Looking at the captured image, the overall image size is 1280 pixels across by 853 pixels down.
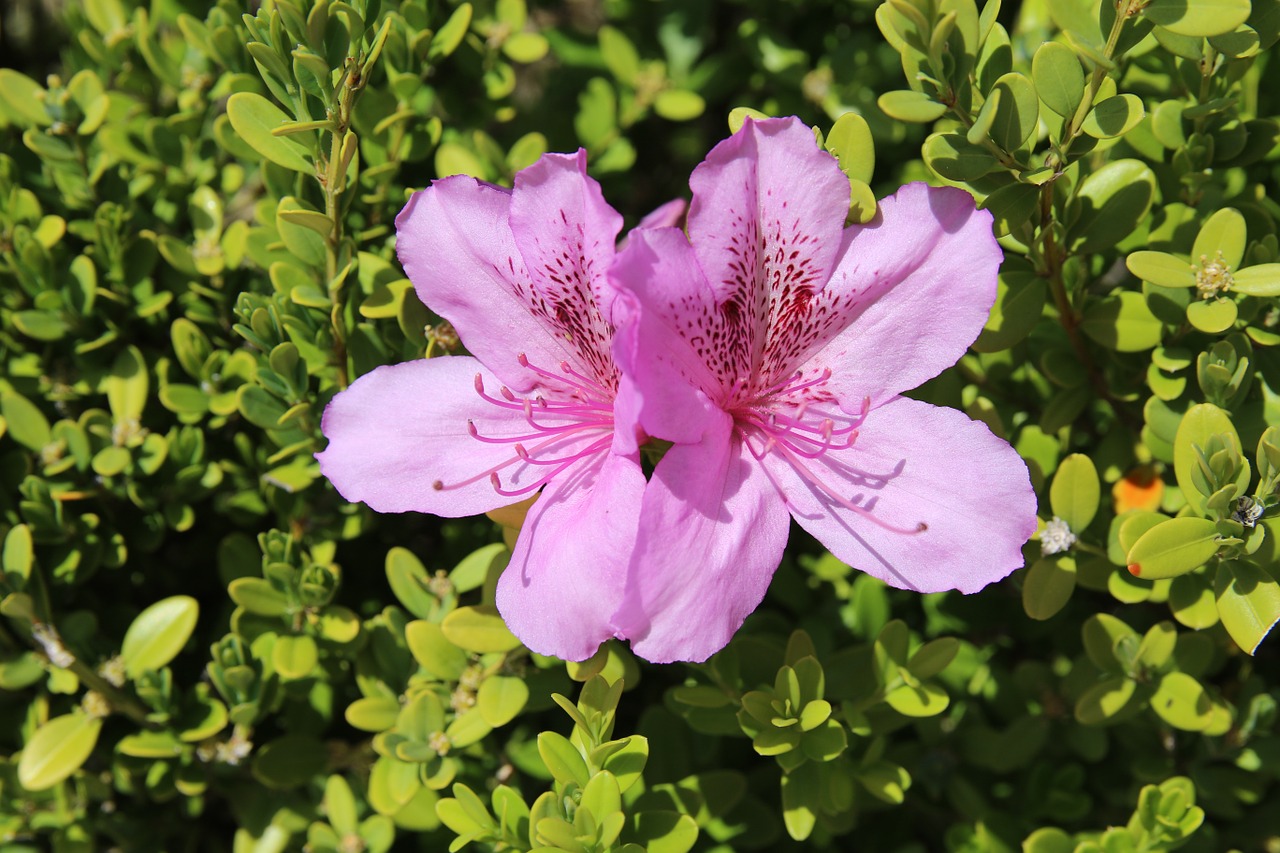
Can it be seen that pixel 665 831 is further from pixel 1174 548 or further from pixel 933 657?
pixel 1174 548

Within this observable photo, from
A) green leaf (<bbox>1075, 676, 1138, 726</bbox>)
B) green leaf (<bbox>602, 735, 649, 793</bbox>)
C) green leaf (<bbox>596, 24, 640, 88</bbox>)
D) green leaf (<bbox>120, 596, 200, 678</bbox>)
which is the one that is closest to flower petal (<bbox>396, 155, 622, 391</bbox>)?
green leaf (<bbox>602, 735, 649, 793</bbox>)

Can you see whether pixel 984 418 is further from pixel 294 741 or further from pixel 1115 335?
pixel 294 741

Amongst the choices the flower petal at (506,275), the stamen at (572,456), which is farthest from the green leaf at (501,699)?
the flower petal at (506,275)

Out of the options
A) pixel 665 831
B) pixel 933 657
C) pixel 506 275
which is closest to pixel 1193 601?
pixel 933 657

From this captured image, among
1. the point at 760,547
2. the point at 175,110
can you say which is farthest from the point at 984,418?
the point at 175,110

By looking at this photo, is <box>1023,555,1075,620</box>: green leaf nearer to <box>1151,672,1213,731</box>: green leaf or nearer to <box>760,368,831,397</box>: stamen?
<box>1151,672,1213,731</box>: green leaf

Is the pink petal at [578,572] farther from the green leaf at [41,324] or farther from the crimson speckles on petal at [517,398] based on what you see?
the green leaf at [41,324]
